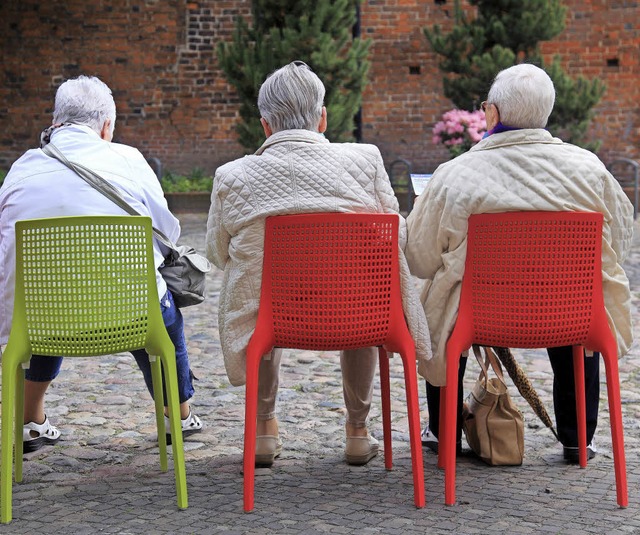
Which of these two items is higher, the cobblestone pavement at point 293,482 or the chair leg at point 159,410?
the chair leg at point 159,410

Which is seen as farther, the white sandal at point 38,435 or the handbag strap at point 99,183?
the white sandal at point 38,435

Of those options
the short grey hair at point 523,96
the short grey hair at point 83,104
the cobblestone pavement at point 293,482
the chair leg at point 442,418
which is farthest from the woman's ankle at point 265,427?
the short grey hair at point 523,96

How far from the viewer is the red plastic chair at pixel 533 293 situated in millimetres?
3656

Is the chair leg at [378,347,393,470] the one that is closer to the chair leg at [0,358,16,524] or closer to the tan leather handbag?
the tan leather handbag

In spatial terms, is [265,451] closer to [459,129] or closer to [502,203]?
[502,203]

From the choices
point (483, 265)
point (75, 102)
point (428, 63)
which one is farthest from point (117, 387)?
point (428, 63)

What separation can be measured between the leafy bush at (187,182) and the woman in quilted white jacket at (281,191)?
12033 millimetres

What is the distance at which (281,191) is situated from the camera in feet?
12.3

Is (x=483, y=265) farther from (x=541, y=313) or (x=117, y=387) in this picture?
(x=117, y=387)

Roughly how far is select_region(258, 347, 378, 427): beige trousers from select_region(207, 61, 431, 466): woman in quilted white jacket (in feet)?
1.03

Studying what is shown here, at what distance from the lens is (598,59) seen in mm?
16844

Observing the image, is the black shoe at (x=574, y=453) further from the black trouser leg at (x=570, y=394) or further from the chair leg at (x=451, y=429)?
the chair leg at (x=451, y=429)

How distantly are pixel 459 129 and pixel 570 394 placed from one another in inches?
421

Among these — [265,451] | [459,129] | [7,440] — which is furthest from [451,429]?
[459,129]
